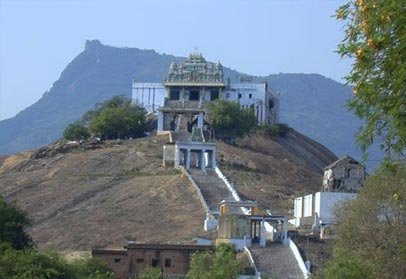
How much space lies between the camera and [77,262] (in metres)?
54.6

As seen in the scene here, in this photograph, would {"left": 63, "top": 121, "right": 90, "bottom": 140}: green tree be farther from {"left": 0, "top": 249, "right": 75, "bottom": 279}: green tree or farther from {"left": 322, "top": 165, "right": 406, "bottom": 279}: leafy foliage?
{"left": 0, "top": 249, "right": 75, "bottom": 279}: green tree

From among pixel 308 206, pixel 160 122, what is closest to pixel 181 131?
pixel 160 122

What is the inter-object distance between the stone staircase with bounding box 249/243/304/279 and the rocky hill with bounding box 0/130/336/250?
17.4 ft

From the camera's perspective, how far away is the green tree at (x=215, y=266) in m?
48.5

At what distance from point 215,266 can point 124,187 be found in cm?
3516

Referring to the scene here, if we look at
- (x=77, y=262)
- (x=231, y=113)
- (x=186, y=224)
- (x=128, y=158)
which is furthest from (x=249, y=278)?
(x=231, y=113)

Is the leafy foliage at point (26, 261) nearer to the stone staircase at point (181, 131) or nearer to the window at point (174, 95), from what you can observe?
the stone staircase at point (181, 131)

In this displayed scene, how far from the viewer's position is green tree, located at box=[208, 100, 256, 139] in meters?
99.9

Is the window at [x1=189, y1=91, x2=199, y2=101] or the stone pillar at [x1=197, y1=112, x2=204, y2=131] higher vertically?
the window at [x1=189, y1=91, x2=199, y2=101]

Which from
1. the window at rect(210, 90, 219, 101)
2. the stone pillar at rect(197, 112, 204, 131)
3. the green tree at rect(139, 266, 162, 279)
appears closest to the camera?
the green tree at rect(139, 266, 162, 279)

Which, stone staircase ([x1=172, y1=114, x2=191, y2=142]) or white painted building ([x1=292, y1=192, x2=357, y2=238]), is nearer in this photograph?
white painted building ([x1=292, y1=192, x2=357, y2=238])

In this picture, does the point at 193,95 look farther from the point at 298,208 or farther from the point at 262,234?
the point at 262,234

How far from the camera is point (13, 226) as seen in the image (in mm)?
56812

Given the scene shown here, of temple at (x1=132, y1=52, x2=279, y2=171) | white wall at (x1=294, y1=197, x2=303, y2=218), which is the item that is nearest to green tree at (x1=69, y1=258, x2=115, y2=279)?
white wall at (x1=294, y1=197, x2=303, y2=218)
